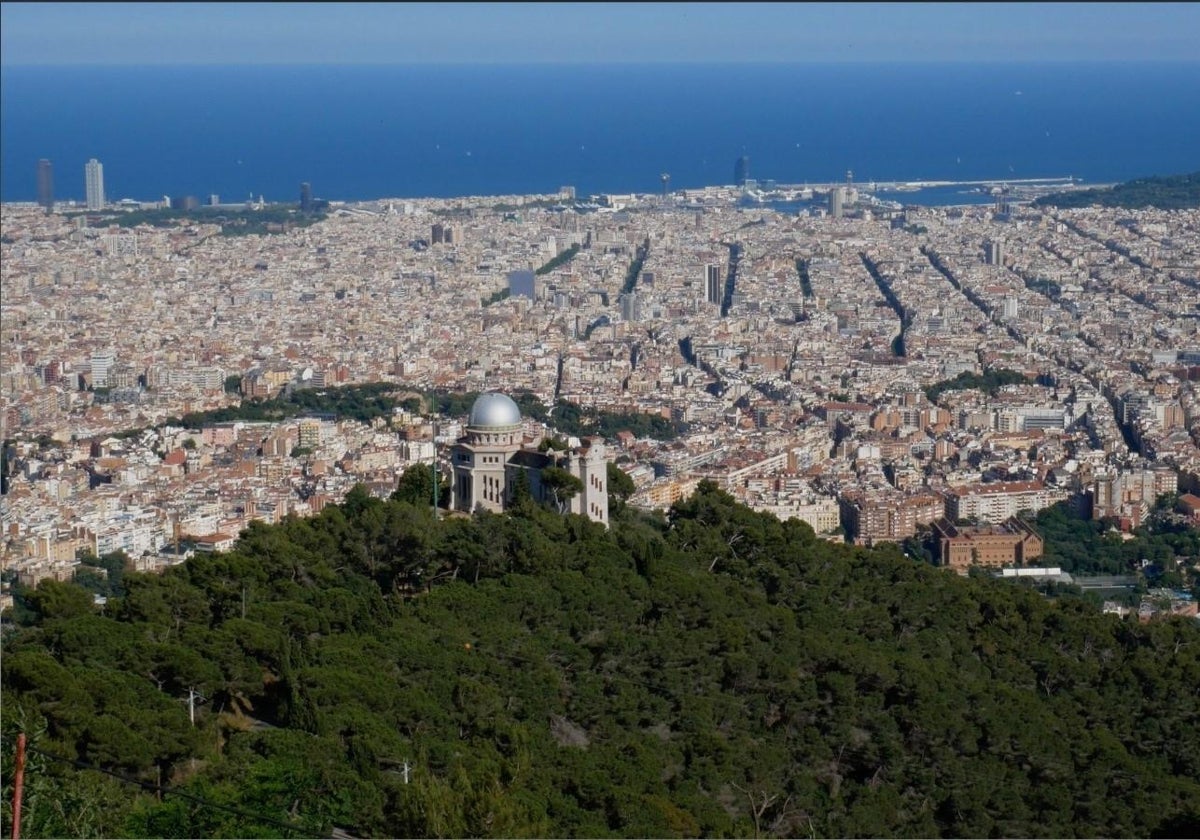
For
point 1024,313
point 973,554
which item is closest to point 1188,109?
point 1024,313

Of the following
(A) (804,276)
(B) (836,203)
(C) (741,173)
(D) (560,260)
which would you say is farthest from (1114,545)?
(C) (741,173)

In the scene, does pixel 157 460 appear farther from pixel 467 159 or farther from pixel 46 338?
pixel 467 159

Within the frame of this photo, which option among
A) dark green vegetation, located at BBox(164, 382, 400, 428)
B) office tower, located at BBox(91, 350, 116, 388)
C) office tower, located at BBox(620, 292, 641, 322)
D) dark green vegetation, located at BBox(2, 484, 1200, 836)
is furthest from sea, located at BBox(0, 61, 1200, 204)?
dark green vegetation, located at BBox(2, 484, 1200, 836)

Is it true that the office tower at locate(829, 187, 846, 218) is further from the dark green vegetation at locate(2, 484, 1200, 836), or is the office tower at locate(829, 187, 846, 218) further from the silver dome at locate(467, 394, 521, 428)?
the dark green vegetation at locate(2, 484, 1200, 836)

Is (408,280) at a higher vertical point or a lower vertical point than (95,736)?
lower

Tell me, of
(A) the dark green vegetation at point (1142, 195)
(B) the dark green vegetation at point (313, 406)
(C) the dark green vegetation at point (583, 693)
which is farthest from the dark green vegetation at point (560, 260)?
(C) the dark green vegetation at point (583, 693)

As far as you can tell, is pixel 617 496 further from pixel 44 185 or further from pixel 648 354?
pixel 44 185
